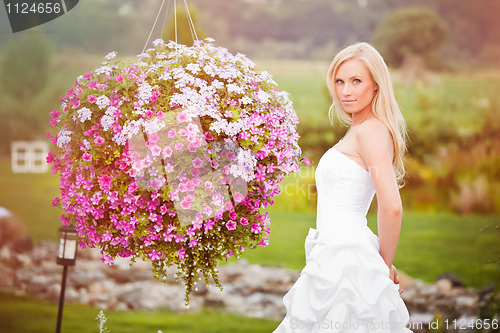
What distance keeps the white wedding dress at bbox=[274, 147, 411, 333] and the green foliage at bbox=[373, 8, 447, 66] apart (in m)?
3.94

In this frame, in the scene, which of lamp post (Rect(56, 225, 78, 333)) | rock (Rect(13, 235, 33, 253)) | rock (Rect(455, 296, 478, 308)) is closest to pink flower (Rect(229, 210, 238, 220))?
lamp post (Rect(56, 225, 78, 333))

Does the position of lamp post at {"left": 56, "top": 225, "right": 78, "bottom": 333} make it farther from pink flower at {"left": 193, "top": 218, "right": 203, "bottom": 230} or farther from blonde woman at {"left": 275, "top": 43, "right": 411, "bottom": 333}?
blonde woman at {"left": 275, "top": 43, "right": 411, "bottom": 333}

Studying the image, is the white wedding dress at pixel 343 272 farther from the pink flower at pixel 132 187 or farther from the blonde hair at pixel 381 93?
the pink flower at pixel 132 187

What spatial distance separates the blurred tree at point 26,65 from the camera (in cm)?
565

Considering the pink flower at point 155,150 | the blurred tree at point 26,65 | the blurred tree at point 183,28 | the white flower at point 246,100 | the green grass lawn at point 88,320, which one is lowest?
the green grass lawn at point 88,320

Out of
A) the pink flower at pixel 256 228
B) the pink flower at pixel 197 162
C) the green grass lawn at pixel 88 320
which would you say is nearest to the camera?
the pink flower at pixel 197 162

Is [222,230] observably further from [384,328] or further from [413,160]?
[413,160]

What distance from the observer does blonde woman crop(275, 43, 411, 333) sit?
2.19 meters

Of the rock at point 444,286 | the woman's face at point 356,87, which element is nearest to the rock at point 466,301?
the rock at point 444,286

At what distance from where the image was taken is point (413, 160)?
19.6 ft

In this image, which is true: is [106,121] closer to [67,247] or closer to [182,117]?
[182,117]

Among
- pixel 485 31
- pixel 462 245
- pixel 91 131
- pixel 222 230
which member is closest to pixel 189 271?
pixel 222 230

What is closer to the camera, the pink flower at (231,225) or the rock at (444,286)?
the pink flower at (231,225)

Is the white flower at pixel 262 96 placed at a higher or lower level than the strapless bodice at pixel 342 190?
higher
